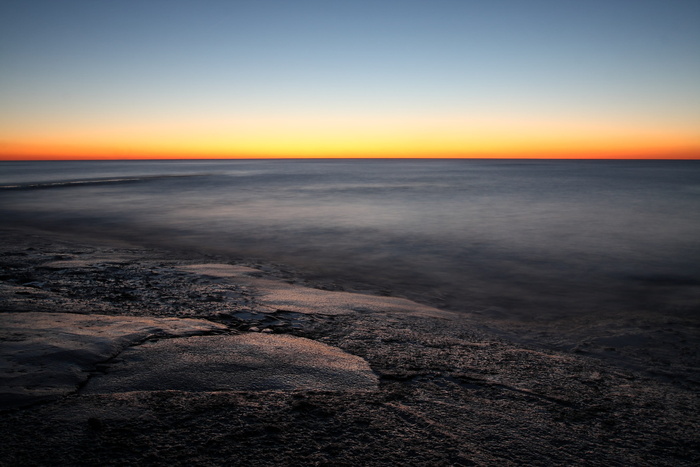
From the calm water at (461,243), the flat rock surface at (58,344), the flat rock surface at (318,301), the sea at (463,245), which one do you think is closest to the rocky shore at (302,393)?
the flat rock surface at (58,344)

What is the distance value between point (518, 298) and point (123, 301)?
4.87 meters

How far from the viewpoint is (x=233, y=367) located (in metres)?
2.70

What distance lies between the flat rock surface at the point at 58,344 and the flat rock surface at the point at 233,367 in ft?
0.54

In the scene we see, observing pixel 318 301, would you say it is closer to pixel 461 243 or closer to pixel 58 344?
pixel 58 344

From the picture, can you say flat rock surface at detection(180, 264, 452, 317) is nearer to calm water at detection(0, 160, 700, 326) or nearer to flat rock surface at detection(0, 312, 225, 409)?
calm water at detection(0, 160, 700, 326)

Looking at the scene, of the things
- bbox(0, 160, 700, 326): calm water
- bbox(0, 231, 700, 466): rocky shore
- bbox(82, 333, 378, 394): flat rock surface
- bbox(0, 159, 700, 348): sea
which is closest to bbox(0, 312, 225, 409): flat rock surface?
bbox(0, 231, 700, 466): rocky shore

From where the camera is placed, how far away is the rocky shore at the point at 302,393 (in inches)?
75.6

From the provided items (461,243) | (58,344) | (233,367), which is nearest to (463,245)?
(461,243)

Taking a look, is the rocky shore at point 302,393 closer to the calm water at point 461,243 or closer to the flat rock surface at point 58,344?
Answer: the flat rock surface at point 58,344

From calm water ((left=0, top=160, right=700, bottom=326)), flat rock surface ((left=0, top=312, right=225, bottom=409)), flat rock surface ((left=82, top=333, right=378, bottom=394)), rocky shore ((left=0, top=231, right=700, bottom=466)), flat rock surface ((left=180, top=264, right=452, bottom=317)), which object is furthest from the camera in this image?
calm water ((left=0, top=160, right=700, bottom=326))

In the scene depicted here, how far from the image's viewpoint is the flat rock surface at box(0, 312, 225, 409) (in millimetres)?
2301

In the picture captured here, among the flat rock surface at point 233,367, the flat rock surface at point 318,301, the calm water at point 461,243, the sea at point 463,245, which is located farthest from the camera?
the calm water at point 461,243

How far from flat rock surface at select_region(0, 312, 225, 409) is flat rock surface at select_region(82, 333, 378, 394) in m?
0.17

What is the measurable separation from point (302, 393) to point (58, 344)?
5.91 ft
